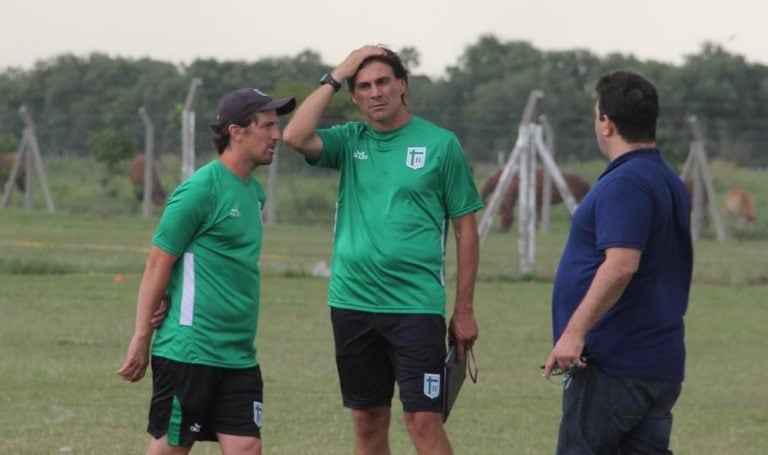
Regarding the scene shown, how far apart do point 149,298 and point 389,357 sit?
1260 mm

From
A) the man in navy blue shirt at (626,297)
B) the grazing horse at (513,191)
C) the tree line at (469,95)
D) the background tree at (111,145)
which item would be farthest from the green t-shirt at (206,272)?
the background tree at (111,145)

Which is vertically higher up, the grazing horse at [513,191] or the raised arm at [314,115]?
the raised arm at [314,115]

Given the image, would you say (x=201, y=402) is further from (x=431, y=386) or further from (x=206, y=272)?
(x=431, y=386)

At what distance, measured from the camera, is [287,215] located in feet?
110

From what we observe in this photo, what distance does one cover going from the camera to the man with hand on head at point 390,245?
7.52 meters

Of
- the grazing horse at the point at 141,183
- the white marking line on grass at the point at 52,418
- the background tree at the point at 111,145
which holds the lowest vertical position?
the grazing horse at the point at 141,183

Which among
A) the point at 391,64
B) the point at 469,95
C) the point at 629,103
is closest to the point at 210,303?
the point at 391,64

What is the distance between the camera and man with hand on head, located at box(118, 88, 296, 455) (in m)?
7.03

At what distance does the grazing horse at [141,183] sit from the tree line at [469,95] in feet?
2.57

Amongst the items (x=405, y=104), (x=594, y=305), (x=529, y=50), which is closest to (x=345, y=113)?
(x=405, y=104)

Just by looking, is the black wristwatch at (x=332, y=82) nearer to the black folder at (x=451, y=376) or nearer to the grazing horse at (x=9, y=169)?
the black folder at (x=451, y=376)

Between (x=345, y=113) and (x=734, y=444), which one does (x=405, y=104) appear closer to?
(x=734, y=444)

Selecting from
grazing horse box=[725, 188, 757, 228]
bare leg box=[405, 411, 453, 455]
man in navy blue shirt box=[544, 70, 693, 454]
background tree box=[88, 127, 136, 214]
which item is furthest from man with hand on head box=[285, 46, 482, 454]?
grazing horse box=[725, 188, 757, 228]

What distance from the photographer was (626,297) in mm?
6293
